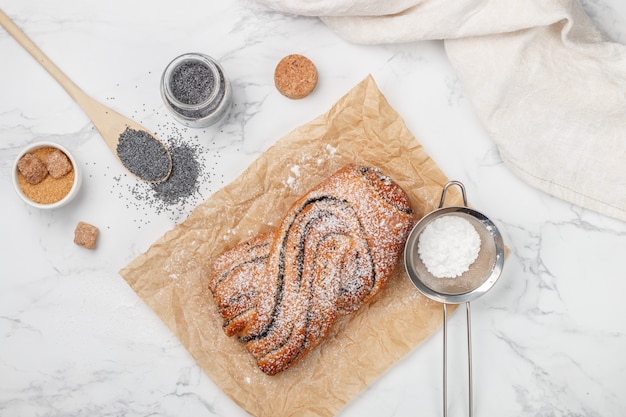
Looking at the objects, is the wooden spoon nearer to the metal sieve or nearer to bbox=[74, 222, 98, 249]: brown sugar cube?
bbox=[74, 222, 98, 249]: brown sugar cube

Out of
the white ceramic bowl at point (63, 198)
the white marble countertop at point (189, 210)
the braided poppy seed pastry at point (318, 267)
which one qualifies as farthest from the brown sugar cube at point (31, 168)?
the braided poppy seed pastry at point (318, 267)

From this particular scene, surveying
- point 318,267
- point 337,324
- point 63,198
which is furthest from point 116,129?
point 337,324

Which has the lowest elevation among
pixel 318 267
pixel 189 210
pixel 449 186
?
pixel 449 186

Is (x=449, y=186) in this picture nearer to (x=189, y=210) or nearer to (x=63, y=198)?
(x=189, y=210)

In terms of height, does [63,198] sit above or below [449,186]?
above

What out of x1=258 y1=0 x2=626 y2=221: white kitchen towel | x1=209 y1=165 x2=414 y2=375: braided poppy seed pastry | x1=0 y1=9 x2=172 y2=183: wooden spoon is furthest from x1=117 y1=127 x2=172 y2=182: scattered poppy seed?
x1=258 y1=0 x2=626 y2=221: white kitchen towel

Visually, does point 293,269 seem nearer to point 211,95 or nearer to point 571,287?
point 211,95
